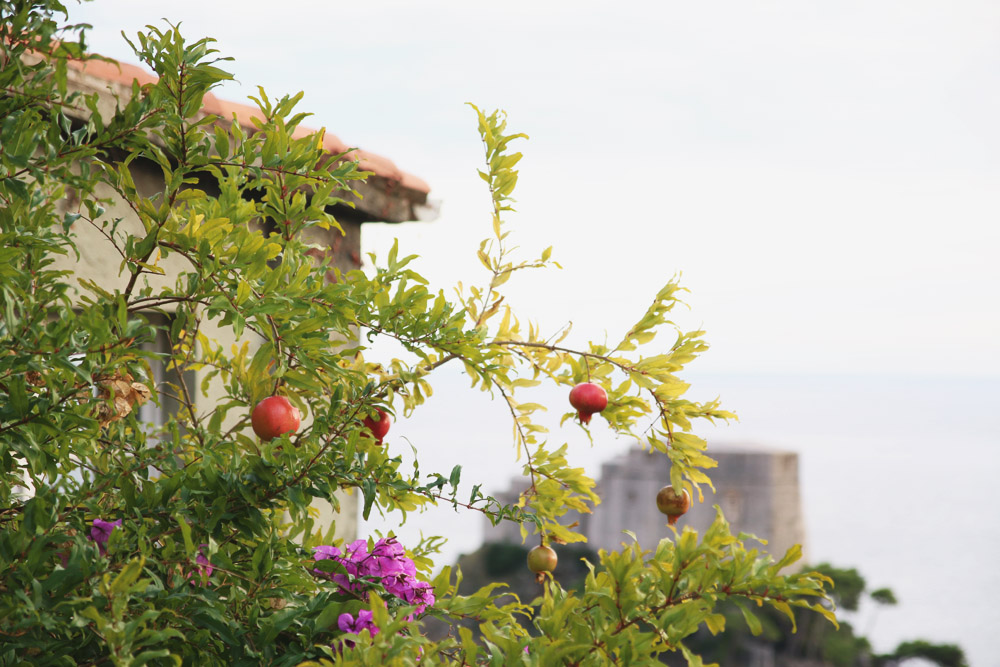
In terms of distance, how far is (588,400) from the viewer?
6.76ft

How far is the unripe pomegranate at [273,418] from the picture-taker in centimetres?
181

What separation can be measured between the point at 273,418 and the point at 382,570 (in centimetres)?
38

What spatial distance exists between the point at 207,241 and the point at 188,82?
281mm

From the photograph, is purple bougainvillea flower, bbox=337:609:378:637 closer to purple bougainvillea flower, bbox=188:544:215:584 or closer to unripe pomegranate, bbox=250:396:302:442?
purple bougainvillea flower, bbox=188:544:215:584

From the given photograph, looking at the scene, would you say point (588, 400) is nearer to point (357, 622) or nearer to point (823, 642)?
point (357, 622)

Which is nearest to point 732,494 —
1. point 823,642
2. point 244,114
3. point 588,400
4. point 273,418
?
point 823,642

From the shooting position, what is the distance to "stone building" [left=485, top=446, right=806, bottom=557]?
11.0 metres

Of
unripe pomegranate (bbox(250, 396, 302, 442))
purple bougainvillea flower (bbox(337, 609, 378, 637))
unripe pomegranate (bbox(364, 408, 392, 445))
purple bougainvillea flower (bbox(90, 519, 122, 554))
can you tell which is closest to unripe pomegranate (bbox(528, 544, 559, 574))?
unripe pomegranate (bbox(364, 408, 392, 445))

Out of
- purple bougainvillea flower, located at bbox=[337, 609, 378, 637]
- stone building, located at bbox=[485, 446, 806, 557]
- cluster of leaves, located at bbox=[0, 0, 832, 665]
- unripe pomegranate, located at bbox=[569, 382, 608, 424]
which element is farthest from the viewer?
stone building, located at bbox=[485, 446, 806, 557]

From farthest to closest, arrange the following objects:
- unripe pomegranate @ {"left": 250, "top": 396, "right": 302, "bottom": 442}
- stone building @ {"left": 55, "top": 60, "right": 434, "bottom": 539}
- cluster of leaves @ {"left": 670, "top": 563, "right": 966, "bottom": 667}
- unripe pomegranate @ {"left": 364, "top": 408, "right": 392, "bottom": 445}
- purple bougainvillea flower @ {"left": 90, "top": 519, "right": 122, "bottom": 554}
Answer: cluster of leaves @ {"left": 670, "top": 563, "right": 966, "bottom": 667} → stone building @ {"left": 55, "top": 60, "right": 434, "bottom": 539} → unripe pomegranate @ {"left": 364, "top": 408, "right": 392, "bottom": 445} → unripe pomegranate @ {"left": 250, "top": 396, "right": 302, "bottom": 442} → purple bougainvillea flower @ {"left": 90, "top": 519, "right": 122, "bottom": 554}

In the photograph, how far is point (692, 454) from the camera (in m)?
2.03

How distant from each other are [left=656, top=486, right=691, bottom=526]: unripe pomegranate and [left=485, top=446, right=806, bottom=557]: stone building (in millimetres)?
8548

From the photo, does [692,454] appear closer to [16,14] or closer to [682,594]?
[682,594]

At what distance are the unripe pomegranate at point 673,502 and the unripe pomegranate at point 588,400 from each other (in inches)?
9.7
